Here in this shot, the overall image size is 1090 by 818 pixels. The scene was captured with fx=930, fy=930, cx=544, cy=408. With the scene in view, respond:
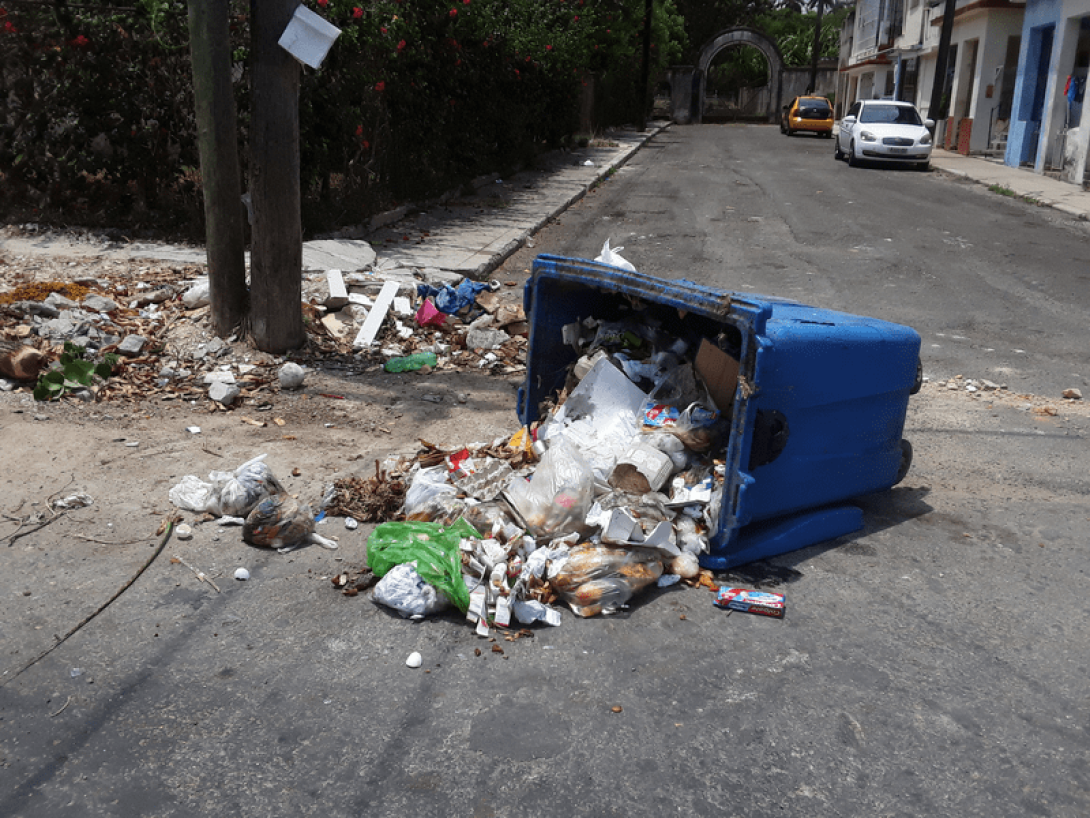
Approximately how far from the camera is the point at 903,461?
4.31 metres

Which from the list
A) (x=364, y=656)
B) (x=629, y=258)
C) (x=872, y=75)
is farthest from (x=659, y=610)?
(x=872, y=75)

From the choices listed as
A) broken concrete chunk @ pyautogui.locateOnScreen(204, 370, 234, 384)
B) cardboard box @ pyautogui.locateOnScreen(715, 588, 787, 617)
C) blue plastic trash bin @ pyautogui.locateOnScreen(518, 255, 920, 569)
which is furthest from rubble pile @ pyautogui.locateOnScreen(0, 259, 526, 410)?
cardboard box @ pyautogui.locateOnScreen(715, 588, 787, 617)

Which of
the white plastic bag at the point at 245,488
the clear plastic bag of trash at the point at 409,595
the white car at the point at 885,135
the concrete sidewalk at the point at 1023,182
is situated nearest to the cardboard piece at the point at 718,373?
the clear plastic bag of trash at the point at 409,595

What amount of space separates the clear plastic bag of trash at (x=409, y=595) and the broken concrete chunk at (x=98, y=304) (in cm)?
433

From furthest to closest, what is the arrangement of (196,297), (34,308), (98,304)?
(196,297) < (98,304) < (34,308)

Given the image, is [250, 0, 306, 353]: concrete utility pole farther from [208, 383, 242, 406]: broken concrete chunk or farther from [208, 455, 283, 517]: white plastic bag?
[208, 455, 283, 517]: white plastic bag

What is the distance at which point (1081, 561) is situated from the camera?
3.79 metres

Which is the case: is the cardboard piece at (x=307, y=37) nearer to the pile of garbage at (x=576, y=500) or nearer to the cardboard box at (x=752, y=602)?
the pile of garbage at (x=576, y=500)

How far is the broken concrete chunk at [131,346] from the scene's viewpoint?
6.00 m

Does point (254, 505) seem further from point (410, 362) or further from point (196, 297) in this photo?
point (196, 297)

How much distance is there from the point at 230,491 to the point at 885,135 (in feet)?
70.4

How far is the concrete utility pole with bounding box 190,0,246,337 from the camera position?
586cm

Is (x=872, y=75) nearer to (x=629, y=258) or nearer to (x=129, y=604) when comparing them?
(x=629, y=258)

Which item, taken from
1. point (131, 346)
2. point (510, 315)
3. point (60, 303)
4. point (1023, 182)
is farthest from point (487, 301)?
point (1023, 182)
